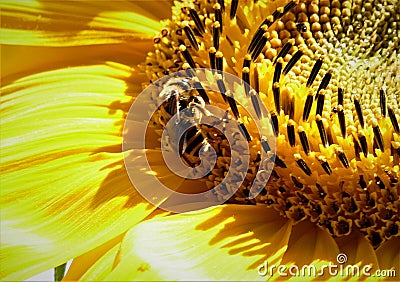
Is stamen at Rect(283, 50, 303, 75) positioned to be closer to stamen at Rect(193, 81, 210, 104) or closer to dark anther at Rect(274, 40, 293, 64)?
dark anther at Rect(274, 40, 293, 64)

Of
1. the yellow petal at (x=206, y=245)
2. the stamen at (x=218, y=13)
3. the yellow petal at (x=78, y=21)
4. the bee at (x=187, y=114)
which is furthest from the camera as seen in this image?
the yellow petal at (x=78, y=21)

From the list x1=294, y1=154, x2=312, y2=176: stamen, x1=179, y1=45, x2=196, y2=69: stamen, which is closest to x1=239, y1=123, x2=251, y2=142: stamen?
x1=294, y1=154, x2=312, y2=176: stamen

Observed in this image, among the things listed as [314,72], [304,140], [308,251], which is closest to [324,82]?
[314,72]

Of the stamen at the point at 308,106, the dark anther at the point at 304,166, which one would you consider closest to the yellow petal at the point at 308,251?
the dark anther at the point at 304,166

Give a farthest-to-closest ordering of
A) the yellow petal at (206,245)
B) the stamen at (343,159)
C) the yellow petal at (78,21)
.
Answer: the yellow petal at (78,21) < the stamen at (343,159) < the yellow petal at (206,245)

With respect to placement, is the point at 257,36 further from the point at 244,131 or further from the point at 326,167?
the point at 326,167

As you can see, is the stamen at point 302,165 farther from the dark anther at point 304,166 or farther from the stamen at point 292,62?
the stamen at point 292,62

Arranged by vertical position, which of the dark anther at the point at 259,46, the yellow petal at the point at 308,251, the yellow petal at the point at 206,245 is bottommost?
the yellow petal at the point at 308,251
